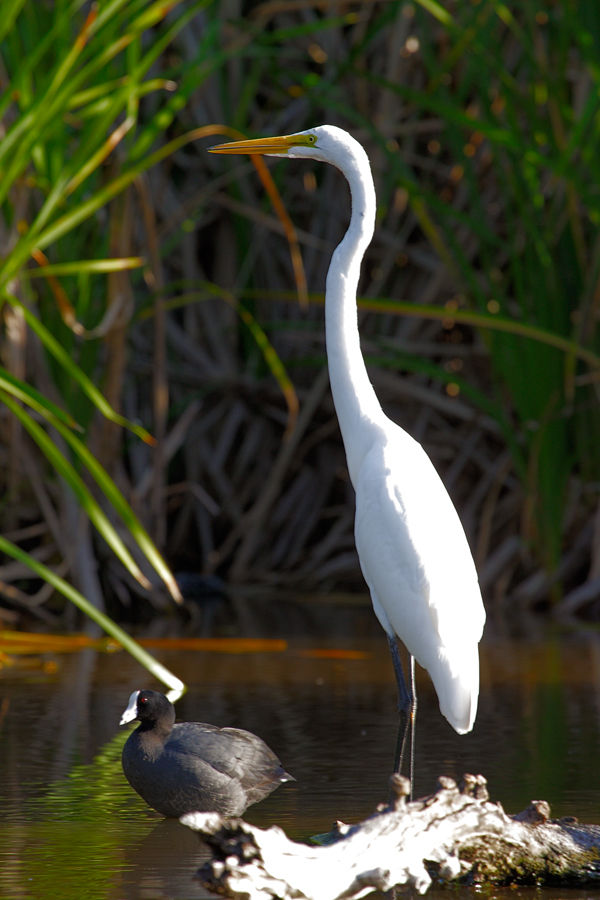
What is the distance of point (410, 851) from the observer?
1.72 m

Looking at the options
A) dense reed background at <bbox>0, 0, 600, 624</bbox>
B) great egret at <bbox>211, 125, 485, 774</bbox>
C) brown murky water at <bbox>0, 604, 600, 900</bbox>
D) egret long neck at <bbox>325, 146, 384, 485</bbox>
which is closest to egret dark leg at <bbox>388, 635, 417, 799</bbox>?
great egret at <bbox>211, 125, 485, 774</bbox>

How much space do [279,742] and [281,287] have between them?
3.93 meters

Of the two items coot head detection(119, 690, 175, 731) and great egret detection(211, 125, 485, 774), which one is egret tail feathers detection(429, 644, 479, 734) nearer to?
great egret detection(211, 125, 485, 774)

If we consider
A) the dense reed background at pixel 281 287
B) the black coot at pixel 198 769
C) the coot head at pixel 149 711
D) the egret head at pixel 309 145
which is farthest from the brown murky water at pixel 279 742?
the egret head at pixel 309 145

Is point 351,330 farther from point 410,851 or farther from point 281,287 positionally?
point 281,287

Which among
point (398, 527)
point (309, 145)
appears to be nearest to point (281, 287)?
point (309, 145)

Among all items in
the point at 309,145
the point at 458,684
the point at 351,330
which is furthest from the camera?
the point at 309,145

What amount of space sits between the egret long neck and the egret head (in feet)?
0.14

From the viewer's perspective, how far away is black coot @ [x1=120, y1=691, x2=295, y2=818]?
2338mm

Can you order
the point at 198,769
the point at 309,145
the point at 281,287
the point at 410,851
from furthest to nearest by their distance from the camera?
the point at 281,287 → the point at 309,145 → the point at 198,769 → the point at 410,851

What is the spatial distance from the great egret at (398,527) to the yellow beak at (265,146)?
5cm

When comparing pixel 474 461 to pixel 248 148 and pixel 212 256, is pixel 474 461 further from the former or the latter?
pixel 248 148

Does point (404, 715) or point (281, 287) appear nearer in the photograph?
point (404, 715)

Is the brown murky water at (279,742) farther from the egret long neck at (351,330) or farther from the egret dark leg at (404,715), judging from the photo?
the egret long neck at (351,330)
